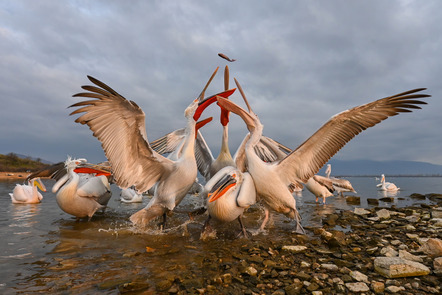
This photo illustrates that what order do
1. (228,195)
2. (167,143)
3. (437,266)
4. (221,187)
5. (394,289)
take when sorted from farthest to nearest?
(167,143) → (228,195) → (221,187) → (437,266) → (394,289)

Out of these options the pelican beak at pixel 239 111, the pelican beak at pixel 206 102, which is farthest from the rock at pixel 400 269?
the pelican beak at pixel 206 102

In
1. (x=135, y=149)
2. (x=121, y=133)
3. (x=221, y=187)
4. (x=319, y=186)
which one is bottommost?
(x=221, y=187)

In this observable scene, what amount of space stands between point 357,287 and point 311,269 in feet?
1.86

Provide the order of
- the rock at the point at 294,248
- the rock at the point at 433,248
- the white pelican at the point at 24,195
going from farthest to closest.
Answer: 1. the white pelican at the point at 24,195
2. the rock at the point at 294,248
3. the rock at the point at 433,248

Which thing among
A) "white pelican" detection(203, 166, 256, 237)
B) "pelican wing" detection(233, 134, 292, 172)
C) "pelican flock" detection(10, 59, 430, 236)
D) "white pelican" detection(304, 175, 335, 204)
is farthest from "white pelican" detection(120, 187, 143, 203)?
"white pelican" detection(304, 175, 335, 204)

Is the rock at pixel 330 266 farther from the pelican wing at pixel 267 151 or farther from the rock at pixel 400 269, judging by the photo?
the pelican wing at pixel 267 151

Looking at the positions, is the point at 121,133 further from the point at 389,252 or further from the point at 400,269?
the point at 389,252

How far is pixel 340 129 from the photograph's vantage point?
4855 millimetres

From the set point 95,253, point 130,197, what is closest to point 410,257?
point 95,253

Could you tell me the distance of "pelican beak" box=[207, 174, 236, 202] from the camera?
4.21 metres

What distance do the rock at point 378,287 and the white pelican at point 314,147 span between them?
2311 mm

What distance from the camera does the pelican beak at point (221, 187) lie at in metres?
4.21

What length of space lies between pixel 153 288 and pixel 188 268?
0.59 m

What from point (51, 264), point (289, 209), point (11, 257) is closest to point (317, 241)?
point (289, 209)
